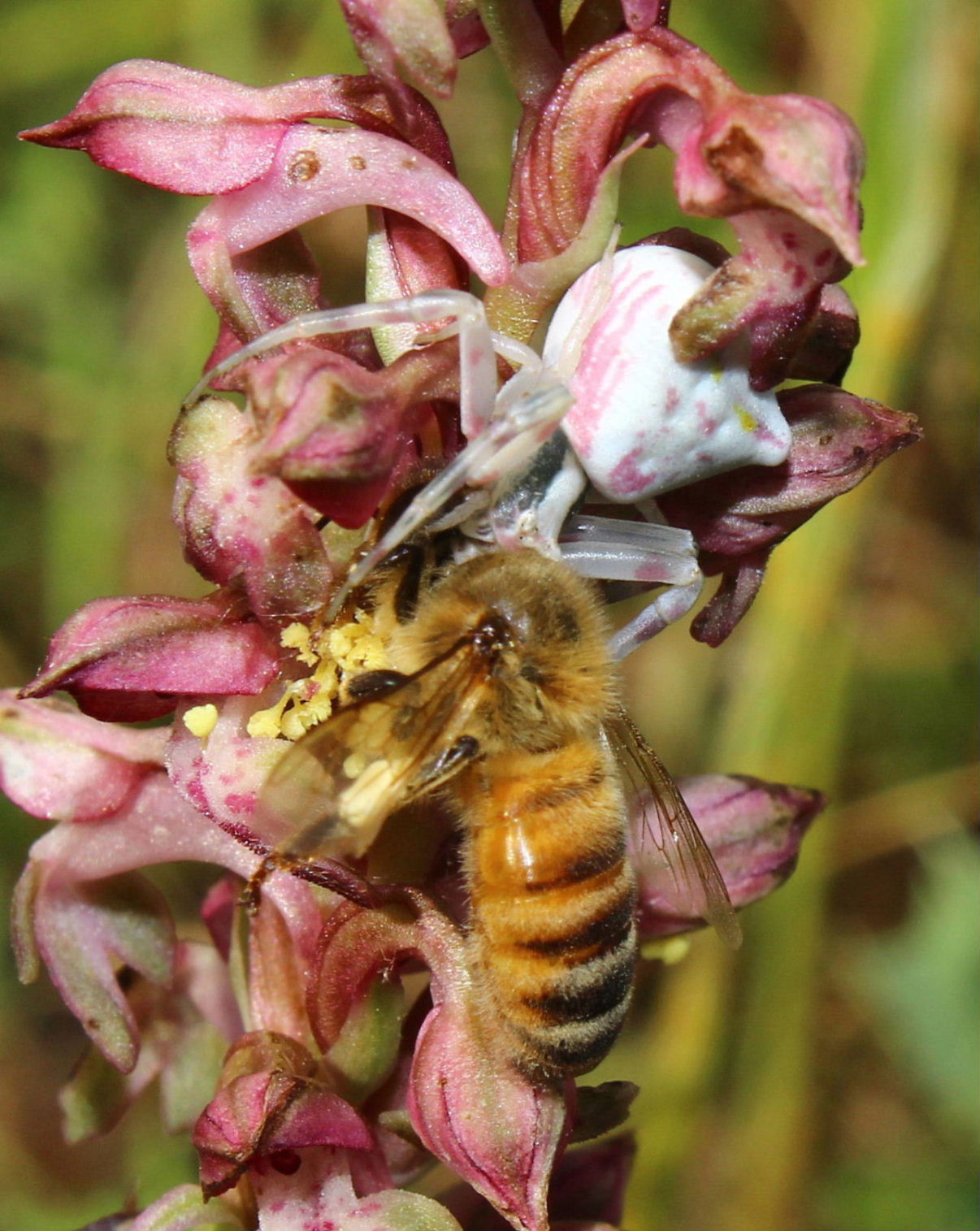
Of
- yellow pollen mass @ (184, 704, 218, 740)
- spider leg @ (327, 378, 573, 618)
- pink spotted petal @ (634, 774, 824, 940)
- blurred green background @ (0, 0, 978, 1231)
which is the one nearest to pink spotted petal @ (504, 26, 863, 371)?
spider leg @ (327, 378, 573, 618)

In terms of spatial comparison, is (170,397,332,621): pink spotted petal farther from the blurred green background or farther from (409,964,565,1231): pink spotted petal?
the blurred green background

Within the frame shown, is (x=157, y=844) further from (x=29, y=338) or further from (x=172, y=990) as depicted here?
(x=29, y=338)

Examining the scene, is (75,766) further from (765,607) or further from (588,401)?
(765,607)

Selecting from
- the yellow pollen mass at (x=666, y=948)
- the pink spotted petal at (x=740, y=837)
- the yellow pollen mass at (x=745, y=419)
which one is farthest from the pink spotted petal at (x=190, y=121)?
the yellow pollen mass at (x=666, y=948)

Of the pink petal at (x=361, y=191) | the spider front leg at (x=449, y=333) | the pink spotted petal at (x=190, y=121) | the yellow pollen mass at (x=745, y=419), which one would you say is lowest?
the yellow pollen mass at (x=745, y=419)

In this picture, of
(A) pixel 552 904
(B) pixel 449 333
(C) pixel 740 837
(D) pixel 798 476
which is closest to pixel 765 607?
(C) pixel 740 837

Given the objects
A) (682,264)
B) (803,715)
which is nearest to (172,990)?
(682,264)

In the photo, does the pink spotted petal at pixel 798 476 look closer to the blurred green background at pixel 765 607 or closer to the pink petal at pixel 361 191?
the pink petal at pixel 361 191
